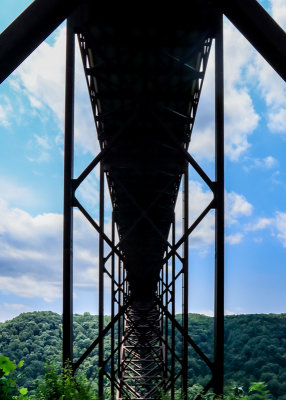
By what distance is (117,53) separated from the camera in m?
6.21

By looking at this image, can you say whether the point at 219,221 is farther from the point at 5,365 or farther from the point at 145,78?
the point at 5,365

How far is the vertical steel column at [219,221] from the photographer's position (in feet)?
17.9

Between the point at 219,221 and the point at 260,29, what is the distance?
10.7 ft

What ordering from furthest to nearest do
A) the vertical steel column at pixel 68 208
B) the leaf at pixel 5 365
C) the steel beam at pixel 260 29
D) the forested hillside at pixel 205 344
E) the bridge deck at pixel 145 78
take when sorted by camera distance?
1. the forested hillside at pixel 205 344
2. the bridge deck at pixel 145 78
3. the vertical steel column at pixel 68 208
4. the steel beam at pixel 260 29
5. the leaf at pixel 5 365

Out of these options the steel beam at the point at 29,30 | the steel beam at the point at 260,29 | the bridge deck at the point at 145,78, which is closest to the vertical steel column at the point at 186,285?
the bridge deck at the point at 145,78

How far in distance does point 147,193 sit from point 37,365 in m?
41.2

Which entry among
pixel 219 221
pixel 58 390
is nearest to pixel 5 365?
pixel 58 390

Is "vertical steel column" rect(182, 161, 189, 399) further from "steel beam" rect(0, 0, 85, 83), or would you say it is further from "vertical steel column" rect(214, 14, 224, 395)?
"steel beam" rect(0, 0, 85, 83)

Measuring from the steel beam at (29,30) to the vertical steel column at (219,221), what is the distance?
346cm

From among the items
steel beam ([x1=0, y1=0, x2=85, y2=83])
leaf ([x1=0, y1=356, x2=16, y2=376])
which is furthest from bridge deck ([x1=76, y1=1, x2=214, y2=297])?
leaf ([x1=0, y1=356, x2=16, y2=376])

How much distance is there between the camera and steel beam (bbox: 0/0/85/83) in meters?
2.62

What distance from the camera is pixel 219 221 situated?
5.62m

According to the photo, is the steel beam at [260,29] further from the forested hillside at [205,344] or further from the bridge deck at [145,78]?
the forested hillside at [205,344]

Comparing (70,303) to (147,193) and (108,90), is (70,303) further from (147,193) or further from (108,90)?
(147,193)
